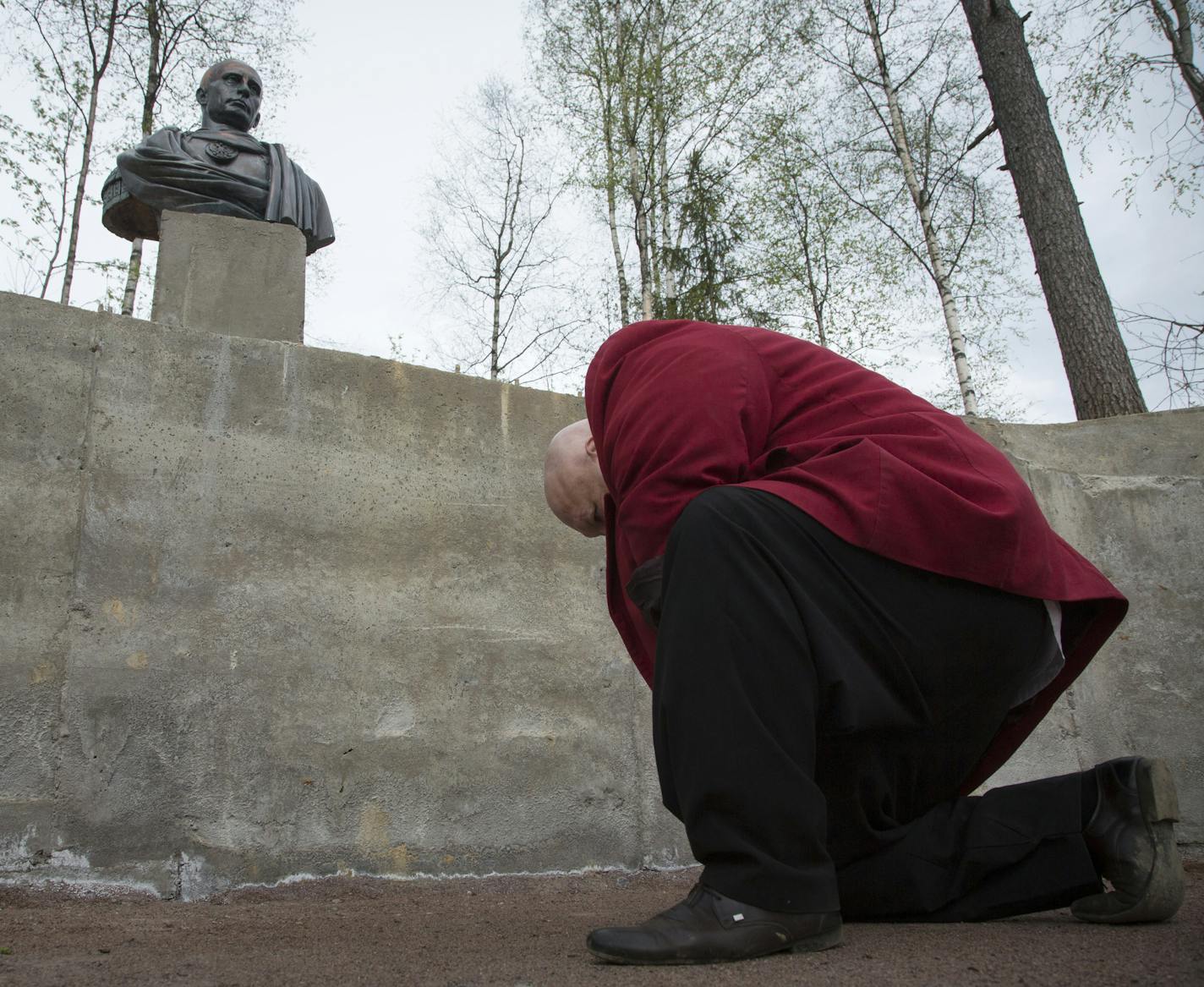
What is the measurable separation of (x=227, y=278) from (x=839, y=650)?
3207mm

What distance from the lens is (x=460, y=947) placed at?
1.63m

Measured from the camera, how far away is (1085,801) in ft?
5.39

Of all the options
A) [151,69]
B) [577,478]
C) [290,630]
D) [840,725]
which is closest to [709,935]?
[840,725]

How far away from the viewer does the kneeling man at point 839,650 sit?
138 cm

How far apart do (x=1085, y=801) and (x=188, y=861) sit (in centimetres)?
217

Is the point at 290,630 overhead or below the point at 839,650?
overhead

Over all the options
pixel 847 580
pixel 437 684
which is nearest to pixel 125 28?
pixel 437 684

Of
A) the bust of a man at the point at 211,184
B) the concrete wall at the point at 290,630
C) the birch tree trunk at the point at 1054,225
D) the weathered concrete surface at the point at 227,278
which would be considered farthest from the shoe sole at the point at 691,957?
the birch tree trunk at the point at 1054,225

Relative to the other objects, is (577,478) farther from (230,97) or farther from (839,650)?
(230,97)

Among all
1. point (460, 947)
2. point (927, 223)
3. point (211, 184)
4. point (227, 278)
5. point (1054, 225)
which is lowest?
point (460, 947)

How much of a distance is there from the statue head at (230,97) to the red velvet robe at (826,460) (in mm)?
3690

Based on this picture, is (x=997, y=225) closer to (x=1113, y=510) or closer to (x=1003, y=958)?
(x=1113, y=510)

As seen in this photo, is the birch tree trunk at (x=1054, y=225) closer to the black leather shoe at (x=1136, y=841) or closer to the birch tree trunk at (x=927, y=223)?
the birch tree trunk at (x=927, y=223)

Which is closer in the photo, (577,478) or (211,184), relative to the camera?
(577,478)
